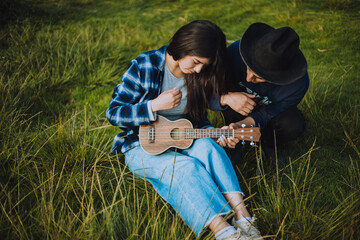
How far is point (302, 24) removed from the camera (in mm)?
4996

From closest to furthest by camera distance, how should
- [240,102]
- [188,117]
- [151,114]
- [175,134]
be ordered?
[151,114]
[175,134]
[240,102]
[188,117]

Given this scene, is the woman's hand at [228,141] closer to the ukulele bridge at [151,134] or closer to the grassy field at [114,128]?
→ the grassy field at [114,128]

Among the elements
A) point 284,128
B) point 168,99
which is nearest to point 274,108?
point 284,128

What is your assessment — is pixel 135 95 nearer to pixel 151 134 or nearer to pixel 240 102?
pixel 151 134

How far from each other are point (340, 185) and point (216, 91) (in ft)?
4.82

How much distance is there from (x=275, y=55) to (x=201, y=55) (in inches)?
23.1

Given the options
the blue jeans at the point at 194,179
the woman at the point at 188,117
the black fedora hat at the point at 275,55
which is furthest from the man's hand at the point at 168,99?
the black fedora hat at the point at 275,55

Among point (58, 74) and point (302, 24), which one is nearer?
point (58, 74)

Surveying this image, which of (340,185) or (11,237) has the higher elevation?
(11,237)

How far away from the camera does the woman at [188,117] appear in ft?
5.81

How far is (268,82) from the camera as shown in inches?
100

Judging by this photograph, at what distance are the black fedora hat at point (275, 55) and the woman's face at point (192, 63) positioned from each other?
0.34 m

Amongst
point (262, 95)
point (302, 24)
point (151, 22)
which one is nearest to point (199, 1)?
point (151, 22)

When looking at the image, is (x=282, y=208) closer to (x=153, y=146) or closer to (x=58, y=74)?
(x=153, y=146)
